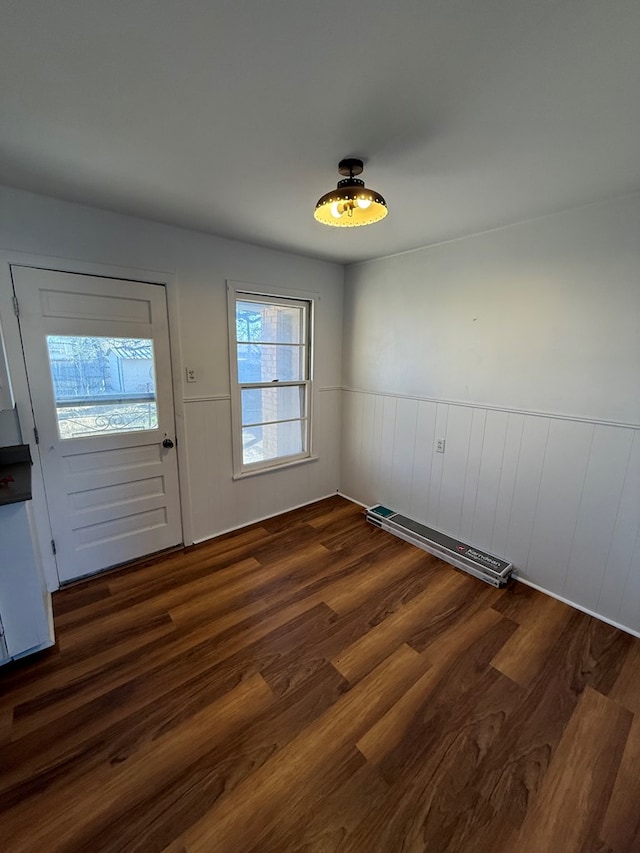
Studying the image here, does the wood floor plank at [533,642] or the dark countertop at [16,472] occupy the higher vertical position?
the dark countertop at [16,472]

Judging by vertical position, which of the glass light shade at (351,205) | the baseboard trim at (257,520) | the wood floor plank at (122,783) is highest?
the glass light shade at (351,205)

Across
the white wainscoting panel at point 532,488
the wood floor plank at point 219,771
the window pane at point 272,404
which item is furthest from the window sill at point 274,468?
the wood floor plank at point 219,771

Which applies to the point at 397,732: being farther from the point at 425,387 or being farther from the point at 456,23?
the point at 456,23

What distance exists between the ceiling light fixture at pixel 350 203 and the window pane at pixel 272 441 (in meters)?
1.92

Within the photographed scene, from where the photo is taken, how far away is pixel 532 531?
235 centimetres

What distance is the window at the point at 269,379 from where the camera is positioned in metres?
2.86

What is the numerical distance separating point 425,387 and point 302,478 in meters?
1.50

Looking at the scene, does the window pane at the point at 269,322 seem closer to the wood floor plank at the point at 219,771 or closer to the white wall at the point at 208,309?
the white wall at the point at 208,309

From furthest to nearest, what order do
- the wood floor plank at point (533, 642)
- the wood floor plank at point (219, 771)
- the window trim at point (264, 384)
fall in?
the window trim at point (264, 384) → the wood floor plank at point (533, 642) → the wood floor plank at point (219, 771)

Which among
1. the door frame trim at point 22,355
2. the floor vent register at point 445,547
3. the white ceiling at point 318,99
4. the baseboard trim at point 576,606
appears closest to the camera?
the white ceiling at point 318,99

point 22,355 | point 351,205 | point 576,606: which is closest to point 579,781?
point 576,606

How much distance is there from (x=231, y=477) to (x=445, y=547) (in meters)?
1.83

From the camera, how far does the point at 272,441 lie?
3.26 m

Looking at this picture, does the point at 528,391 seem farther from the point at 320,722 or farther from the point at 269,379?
the point at 320,722
